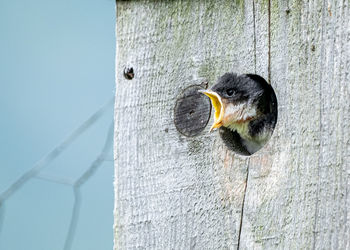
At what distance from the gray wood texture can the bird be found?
62mm

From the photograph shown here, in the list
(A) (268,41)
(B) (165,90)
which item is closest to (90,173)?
(B) (165,90)

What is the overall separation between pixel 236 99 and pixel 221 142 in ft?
1.13

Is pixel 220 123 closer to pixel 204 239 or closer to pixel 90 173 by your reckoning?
pixel 204 239

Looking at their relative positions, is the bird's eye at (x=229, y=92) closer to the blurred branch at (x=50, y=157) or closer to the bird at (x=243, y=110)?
the bird at (x=243, y=110)

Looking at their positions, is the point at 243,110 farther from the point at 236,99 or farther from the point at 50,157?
the point at 50,157

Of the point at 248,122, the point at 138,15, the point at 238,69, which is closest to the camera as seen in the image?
the point at 238,69

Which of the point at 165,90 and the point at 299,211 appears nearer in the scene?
the point at 299,211

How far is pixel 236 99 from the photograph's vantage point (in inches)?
88.0

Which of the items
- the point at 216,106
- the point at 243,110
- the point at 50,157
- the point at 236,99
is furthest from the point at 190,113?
the point at 50,157

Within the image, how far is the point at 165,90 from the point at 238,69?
0.23 m

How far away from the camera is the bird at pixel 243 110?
1.99 m

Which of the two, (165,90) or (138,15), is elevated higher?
(138,15)

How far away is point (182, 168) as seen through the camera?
1967mm

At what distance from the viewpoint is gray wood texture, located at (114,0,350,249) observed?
174cm
